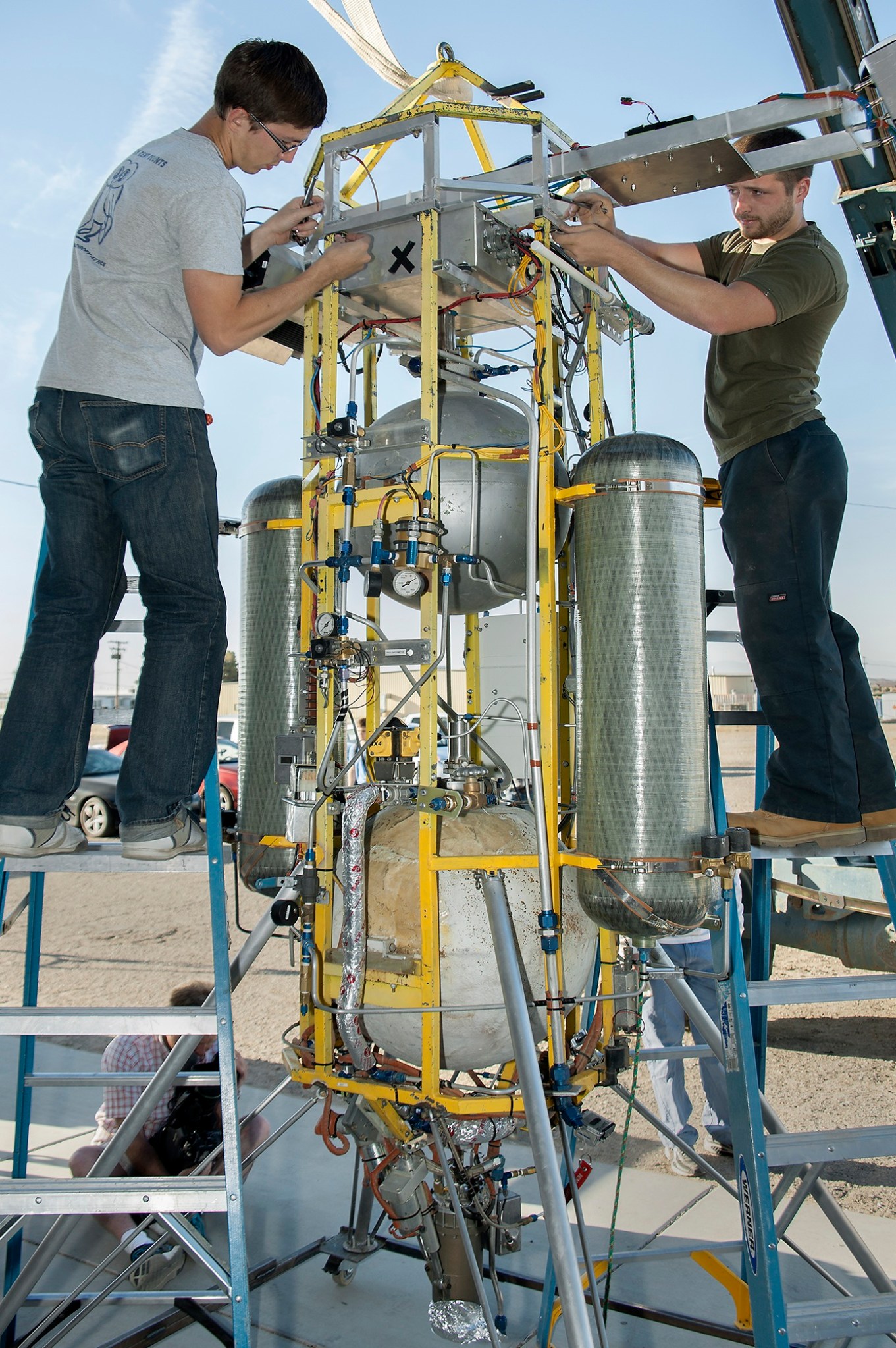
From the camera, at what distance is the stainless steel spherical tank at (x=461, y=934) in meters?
3.25

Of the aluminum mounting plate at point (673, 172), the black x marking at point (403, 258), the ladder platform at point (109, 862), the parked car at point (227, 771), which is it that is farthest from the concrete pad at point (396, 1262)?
the parked car at point (227, 771)

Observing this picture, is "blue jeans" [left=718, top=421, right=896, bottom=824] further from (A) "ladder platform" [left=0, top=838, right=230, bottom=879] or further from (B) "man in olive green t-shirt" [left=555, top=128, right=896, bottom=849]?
(A) "ladder platform" [left=0, top=838, right=230, bottom=879]

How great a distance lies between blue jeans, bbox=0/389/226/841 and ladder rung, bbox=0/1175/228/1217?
0.91 meters

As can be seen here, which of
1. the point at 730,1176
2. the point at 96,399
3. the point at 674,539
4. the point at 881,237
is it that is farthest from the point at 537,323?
the point at 730,1176

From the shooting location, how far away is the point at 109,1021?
277cm

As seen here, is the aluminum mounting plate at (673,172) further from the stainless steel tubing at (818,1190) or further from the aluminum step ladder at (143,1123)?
the stainless steel tubing at (818,1190)

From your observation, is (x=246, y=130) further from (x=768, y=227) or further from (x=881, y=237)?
(x=881, y=237)

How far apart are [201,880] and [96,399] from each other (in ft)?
47.6

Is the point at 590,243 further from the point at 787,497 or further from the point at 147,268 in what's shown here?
the point at 147,268

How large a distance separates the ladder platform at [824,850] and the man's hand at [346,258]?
2.44 m

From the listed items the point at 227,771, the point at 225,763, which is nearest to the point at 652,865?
the point at 227,771

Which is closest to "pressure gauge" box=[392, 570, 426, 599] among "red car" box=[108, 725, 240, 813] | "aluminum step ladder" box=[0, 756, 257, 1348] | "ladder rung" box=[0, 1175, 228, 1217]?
"aluminum step ladder" box=[0, 756, 257, 1348]

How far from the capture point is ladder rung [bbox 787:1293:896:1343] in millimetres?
2729

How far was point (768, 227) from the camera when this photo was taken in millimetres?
3643
